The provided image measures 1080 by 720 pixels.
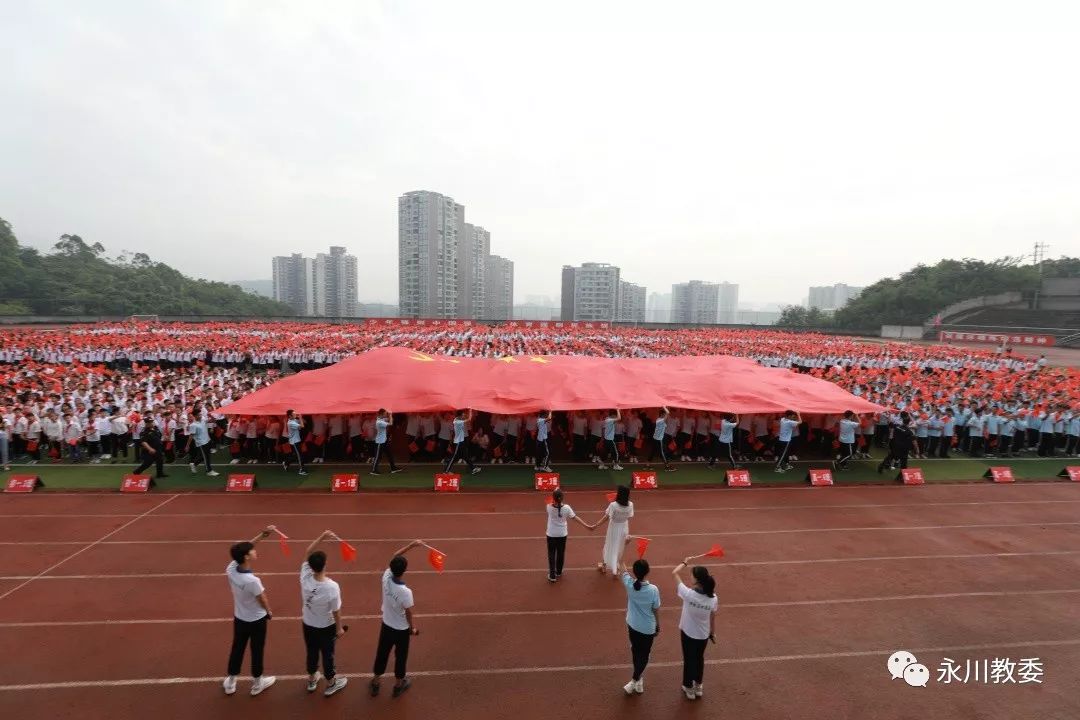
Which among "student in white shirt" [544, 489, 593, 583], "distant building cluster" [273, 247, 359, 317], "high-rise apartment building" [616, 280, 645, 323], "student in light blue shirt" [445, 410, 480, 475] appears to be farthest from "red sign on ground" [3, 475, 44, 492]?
"distant building cluster" [273, 247, 359, 317]

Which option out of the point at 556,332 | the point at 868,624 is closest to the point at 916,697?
the point at 868,624

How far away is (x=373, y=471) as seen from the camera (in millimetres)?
13398

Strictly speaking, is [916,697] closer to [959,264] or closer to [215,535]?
[215,535]

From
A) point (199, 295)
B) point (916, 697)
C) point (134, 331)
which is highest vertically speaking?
point (199, 295)

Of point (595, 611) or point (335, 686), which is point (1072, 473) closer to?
point (595, 611)

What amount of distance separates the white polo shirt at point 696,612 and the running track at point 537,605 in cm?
110

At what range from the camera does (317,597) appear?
512 centimetres


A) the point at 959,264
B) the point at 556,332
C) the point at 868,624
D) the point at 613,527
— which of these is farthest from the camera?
the point at 959,264

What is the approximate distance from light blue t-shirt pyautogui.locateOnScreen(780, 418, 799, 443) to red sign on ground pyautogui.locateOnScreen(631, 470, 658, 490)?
4158 mm

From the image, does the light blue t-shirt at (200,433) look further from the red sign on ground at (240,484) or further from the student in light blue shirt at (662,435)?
the student in light blue shirt at (662,435)

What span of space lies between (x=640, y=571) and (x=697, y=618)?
2.52 feet

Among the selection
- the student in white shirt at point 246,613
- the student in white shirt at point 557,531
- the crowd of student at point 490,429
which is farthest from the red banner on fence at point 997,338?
the student in white shirt at point 246,613

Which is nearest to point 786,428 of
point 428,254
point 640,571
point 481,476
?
point 481,476

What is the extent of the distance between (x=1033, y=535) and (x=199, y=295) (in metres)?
84.2
